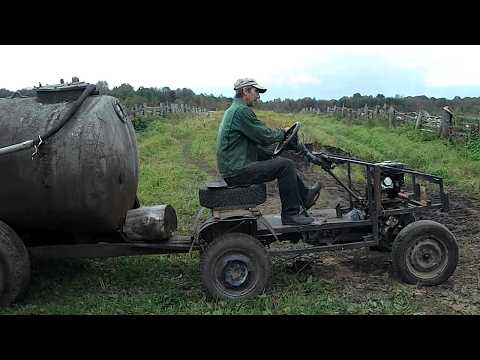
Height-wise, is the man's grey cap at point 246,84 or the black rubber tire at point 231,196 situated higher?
the man's grey cap at point 246,84

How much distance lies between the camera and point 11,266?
16.6ft

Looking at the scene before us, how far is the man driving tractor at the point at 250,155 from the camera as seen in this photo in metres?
5.39

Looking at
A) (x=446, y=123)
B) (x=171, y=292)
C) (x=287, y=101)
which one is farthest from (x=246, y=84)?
(x=287, y=101)

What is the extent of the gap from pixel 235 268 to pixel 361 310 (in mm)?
1244

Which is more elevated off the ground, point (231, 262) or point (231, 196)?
point (231, 196)

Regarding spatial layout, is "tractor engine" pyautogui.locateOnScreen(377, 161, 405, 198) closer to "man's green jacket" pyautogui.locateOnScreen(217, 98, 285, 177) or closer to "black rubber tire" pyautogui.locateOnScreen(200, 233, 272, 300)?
"man's green jacket" pyautogui.locateOnScreen(217, 98, 285, 177)

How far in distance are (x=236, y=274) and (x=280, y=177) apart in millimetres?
1054

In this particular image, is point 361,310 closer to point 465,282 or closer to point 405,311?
point 405,311

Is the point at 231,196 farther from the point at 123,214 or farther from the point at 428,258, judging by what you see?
the point at 428,258

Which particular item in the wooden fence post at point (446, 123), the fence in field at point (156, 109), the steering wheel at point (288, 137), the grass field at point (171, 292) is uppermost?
the fence in field at point (156, 109)

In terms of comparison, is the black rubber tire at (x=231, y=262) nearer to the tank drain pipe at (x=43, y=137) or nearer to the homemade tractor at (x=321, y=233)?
the homemade tractor at (x=321, y=233)

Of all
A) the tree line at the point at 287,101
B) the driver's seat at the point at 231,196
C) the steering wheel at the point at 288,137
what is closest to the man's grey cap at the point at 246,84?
the steering wheel at the point at 288,137

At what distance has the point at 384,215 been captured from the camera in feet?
18.7

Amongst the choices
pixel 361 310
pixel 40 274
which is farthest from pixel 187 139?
pixel 361 310
